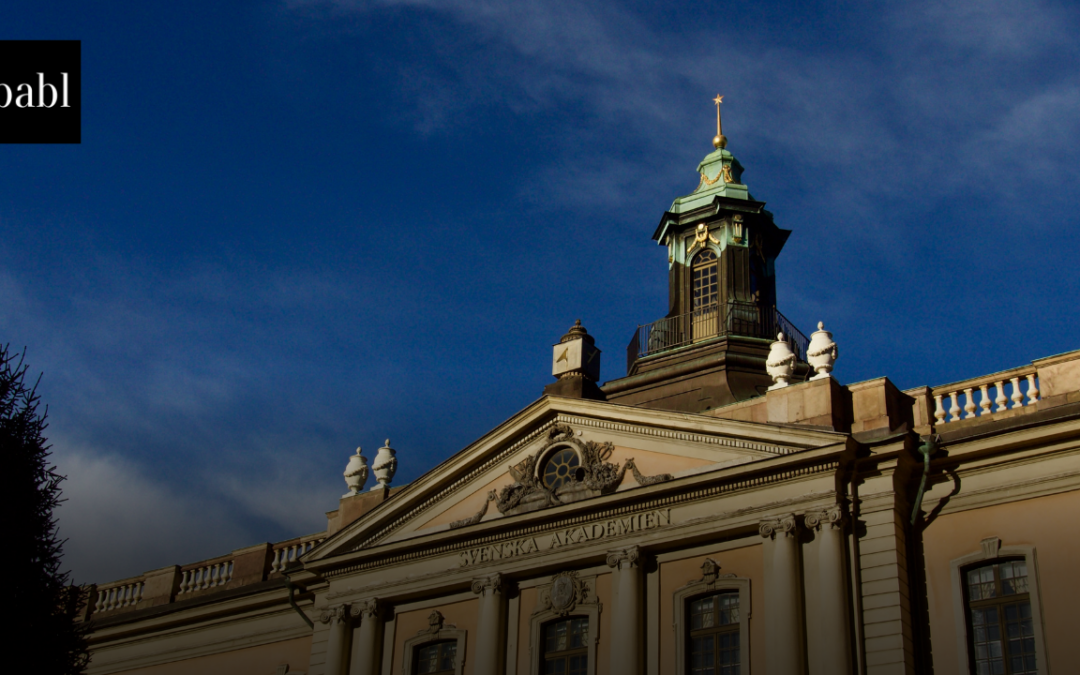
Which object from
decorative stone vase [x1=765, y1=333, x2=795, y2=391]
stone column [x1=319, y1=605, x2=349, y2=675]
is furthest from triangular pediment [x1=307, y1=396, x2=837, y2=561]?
decorative stone vase [x1=765, y1=333, x2=795, y2=391]

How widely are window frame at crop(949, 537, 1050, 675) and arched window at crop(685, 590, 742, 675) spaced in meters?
3.55

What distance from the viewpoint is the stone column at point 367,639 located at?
25.5 m

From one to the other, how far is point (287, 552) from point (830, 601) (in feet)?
47.5

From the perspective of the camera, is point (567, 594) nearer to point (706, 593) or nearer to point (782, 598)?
point (706, 593)

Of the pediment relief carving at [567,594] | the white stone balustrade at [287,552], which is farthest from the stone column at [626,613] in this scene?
Answer: the white stone balustrade at [287,552]

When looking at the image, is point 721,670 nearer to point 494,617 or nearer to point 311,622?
point 494,617

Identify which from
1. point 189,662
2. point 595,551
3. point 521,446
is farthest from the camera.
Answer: point 189,662

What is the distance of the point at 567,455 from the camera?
2509 centimetres

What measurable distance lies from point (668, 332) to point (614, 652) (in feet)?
33.5

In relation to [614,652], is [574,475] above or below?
above

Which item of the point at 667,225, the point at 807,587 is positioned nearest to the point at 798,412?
the point at 807,587

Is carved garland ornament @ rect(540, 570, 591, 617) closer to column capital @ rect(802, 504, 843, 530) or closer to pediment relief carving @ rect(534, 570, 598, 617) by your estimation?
pediment relief carving @ rect(534, 570, 598, 617)

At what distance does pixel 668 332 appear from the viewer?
100ft

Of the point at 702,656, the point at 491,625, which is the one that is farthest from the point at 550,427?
the point at 702,656
